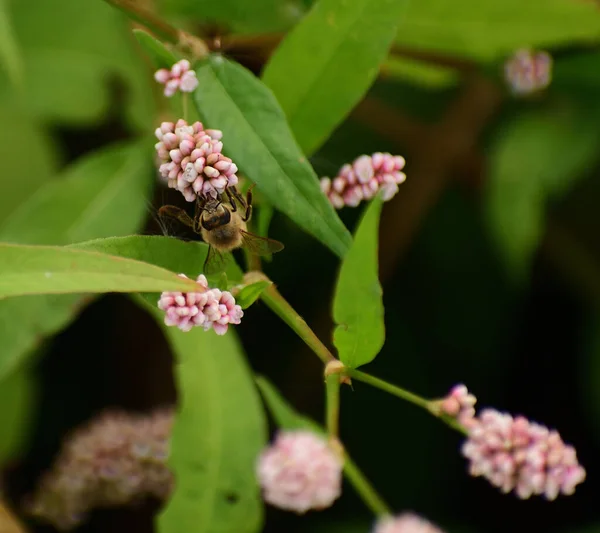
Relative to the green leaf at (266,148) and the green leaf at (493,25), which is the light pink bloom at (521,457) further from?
the green leaf at (493,25)

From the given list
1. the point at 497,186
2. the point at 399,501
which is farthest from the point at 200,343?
the point at 399,501

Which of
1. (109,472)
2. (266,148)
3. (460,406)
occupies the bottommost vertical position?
(109,472)

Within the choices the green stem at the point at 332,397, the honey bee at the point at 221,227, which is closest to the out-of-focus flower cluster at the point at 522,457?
the green stem at the point at 332,397

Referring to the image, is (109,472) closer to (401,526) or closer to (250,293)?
(401,526)

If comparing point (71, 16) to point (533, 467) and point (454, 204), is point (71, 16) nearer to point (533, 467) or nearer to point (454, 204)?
point (454, 204)

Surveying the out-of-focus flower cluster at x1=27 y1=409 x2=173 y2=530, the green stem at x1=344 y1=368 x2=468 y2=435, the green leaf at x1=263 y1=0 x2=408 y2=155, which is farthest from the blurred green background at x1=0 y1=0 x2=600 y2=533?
the green stem at x1=344 y1=368 x2=468 y2=435

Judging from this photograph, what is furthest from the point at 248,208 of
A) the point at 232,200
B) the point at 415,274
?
the point at 415,274
